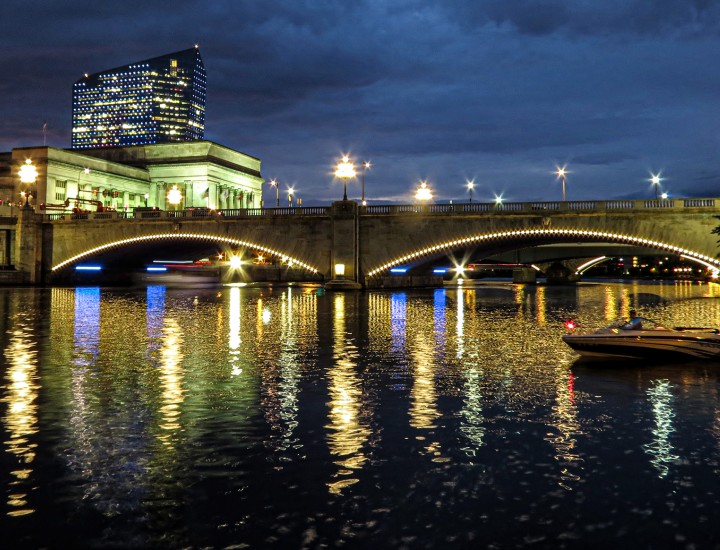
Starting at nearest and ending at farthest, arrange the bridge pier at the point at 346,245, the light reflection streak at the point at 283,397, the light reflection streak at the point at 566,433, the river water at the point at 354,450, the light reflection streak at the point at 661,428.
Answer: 1. the river water at the point at 354,450
2. the light reflection streak at the point at 566,433
3. the light reflection streak at the point at 661,428
4. the light reflection streak at the point at 283,397
5. the bridge pier at the point at 346,245

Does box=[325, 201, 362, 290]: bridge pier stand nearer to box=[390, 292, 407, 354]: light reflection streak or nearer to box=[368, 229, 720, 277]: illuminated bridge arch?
box=[368, 229, 720, 277]: illuminated bridge arch

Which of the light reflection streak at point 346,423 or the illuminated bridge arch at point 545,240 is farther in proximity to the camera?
the illuminated bridge arch at point 545,240

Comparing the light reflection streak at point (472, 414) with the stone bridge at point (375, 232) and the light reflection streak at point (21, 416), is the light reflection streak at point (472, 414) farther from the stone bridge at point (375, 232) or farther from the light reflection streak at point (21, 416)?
the stone bridge at point (375, 232)

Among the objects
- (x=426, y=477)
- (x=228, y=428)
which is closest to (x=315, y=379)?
(x=228, y=428)

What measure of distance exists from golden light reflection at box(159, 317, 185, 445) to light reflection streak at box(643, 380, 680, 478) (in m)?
7.64

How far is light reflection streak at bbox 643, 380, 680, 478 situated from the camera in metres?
10.8

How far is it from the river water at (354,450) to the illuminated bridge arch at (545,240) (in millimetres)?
42540

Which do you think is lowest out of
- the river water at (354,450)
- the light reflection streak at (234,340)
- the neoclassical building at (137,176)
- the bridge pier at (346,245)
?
the river water at (354,450)

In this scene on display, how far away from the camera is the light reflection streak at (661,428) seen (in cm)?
1076

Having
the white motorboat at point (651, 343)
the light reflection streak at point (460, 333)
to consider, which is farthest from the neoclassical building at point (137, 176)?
the white motorboat at point (651, 343)

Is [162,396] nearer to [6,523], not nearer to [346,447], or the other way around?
[346,447]

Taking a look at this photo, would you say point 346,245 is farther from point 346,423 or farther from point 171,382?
point 346,423

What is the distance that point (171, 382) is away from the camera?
17.4m

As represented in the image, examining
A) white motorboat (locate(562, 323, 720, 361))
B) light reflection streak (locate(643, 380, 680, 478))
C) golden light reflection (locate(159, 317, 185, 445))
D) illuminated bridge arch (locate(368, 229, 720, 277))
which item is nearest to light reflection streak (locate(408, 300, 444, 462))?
light reflection streak (locate(643, 380, 680, 478))
